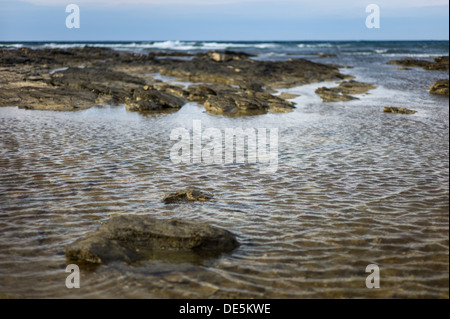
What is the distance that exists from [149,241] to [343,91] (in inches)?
924

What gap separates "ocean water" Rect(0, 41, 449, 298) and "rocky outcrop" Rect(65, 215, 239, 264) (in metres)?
0.23

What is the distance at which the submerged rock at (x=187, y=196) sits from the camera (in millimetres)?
7809

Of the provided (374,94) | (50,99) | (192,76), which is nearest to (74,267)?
(50,99)

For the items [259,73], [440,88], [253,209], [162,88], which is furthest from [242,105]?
[259,73]

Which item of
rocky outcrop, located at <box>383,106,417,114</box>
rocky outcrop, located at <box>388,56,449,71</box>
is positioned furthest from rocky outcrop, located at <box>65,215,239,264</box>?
rocky outcrop, located at <box>388,56,449,71</box>

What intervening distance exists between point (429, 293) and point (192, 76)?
105 ft

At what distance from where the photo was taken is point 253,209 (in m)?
7.45

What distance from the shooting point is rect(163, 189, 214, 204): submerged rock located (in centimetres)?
781

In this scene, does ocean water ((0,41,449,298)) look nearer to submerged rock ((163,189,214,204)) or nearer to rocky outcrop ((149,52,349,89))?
submerged rock ((163,189,214,204))

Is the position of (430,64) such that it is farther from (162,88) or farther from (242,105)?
(242,105)

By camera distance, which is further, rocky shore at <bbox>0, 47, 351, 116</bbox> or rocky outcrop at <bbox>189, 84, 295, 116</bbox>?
rocky shore at <bbox>0, 47, 351, 116</bbox>

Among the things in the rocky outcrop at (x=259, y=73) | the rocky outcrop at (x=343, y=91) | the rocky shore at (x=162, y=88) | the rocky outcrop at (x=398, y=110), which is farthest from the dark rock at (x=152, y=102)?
the rocky outcrop at (x=398, y=110)

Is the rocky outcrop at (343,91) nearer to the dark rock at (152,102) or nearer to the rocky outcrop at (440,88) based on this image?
the rocky outcrop at (440,88)

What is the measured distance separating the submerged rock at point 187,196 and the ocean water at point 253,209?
202 millimetres
